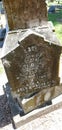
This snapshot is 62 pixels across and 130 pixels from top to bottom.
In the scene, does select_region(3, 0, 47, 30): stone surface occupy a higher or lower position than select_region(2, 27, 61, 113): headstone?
higher

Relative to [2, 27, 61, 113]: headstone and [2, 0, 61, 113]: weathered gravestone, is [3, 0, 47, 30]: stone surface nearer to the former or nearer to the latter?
[2, 0, 61, 113]: weathered gravestone

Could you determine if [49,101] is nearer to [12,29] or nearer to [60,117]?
[60,117]

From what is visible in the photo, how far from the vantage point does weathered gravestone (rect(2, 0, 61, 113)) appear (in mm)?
3467

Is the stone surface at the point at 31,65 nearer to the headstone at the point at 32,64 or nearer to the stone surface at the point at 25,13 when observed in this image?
the headstone at the point at 32,64

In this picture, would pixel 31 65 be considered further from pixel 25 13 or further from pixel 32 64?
pixel 25 13

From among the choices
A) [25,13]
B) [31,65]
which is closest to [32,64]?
[31,65]

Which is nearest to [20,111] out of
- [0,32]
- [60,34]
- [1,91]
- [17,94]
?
[17,94]

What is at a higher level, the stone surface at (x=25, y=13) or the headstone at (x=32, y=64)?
the stone surface at (x=25, y=13)

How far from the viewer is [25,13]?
11.6ft

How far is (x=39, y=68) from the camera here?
12.5 feet

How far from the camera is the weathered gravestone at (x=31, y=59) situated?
11.4ft

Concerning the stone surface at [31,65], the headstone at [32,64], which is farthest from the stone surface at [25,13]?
the stone surface at [31,65]

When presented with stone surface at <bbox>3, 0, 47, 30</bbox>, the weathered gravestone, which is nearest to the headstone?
the weathered gravestone

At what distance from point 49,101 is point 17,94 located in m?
0.69
